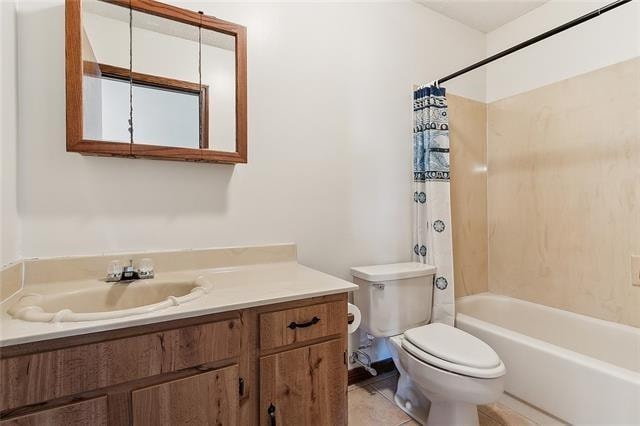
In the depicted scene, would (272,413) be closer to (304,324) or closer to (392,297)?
(304,324)

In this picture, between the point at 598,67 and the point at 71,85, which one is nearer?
the point at 71,85

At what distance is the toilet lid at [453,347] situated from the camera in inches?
51.5

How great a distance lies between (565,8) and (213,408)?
9.70 feet

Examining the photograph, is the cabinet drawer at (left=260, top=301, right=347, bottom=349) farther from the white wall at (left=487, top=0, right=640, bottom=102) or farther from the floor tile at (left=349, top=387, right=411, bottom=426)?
the white wall at (left=487, top=0, right=640, bottom=102)

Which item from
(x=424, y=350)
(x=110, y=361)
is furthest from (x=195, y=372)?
(x=424, y=350)

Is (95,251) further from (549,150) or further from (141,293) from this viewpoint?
(549,150)

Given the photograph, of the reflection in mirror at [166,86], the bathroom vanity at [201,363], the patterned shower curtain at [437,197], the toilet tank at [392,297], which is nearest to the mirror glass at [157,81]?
the reflection in mirror at [166,86]

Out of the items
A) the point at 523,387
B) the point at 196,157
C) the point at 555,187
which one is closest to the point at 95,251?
the point at 196,157

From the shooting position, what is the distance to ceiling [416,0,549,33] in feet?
6.93

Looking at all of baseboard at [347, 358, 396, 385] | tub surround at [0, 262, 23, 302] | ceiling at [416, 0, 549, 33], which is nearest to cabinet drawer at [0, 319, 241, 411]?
tub surround at [0, 262, 23, 302]

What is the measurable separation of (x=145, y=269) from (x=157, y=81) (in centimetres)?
80

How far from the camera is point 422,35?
6.98ft

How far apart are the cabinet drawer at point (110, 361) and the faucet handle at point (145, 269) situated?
41cm

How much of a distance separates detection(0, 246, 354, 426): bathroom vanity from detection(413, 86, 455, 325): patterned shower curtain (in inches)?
37.3
